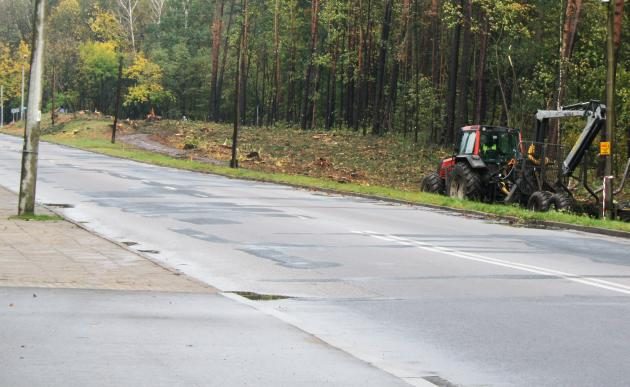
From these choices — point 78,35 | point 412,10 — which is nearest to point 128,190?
point 412,10

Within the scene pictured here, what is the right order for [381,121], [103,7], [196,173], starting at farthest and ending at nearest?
[103,7]
[381,121]
[196,173]

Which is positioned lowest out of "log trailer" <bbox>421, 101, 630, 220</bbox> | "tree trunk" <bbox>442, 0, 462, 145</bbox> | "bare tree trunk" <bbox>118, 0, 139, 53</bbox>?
"log trailer" <bbox>421, 101, 630, 220</bbox>

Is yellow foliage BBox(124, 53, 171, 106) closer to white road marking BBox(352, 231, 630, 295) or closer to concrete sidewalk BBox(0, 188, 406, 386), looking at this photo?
white road marking BBox(352, 231, 630, 295)

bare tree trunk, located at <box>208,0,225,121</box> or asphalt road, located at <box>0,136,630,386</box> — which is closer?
asphalt road, located at <box>0,136,630,386</box>

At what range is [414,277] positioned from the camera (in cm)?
1362

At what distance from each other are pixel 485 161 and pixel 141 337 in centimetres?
2427

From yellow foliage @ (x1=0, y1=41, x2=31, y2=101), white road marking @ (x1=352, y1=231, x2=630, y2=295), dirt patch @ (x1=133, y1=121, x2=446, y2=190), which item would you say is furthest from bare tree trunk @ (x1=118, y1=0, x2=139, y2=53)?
white road marking @ (x1=352, y1=231, x2=630, y2=295)

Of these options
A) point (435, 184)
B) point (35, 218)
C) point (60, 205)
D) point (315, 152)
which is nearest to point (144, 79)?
point (315, 152)

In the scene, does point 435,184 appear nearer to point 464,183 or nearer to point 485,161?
point 464,183

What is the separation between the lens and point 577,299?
38.4 feet

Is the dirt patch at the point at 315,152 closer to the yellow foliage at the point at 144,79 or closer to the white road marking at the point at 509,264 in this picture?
the white road marking at the point at 509,264

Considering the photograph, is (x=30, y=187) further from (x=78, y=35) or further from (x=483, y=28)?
(x=78, y=35)

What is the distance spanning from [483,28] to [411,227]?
130 ft

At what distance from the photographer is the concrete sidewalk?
729 cm
